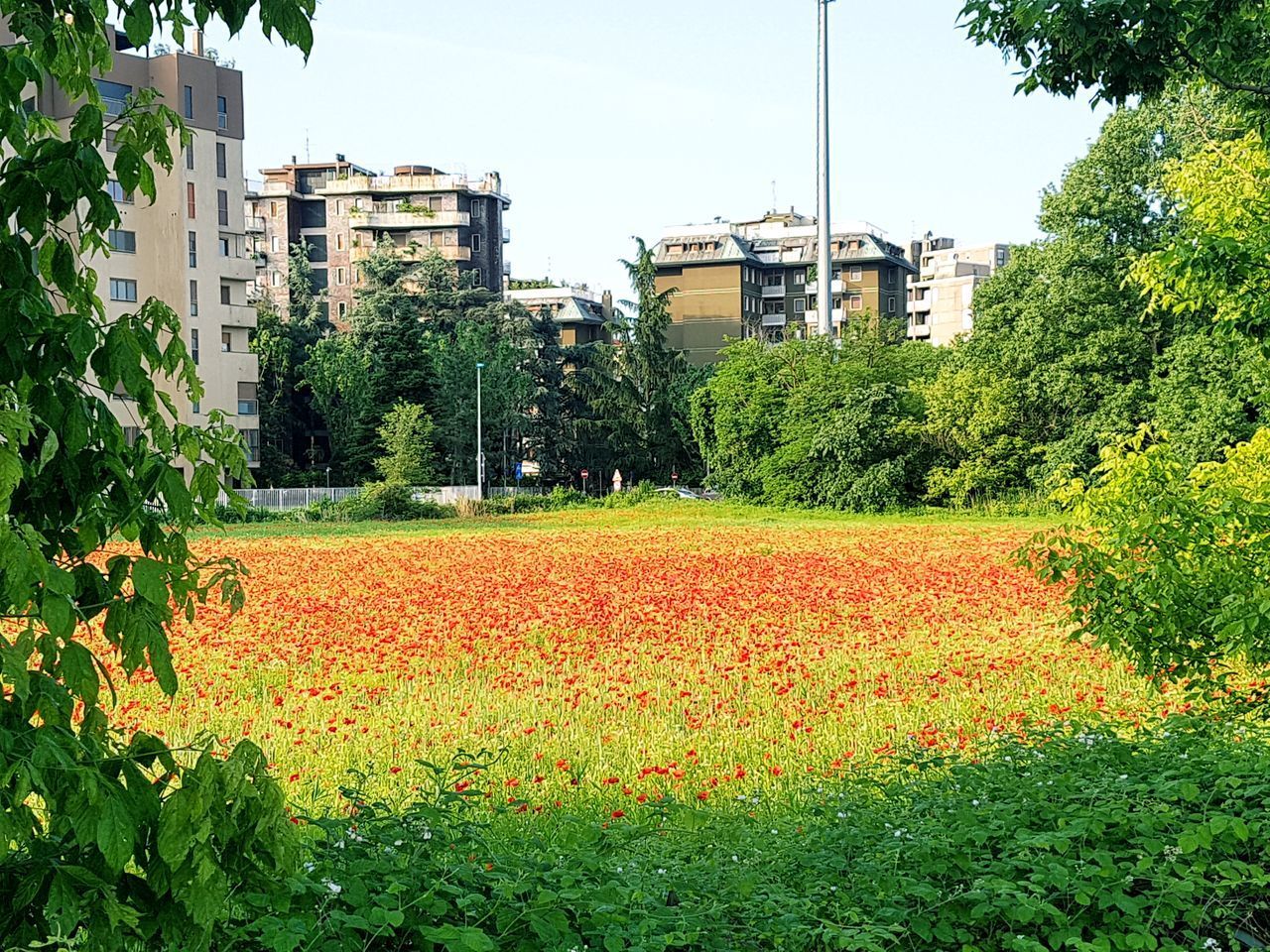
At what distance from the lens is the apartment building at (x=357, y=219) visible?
280 ft

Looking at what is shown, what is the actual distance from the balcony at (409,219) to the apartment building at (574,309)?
352 inches

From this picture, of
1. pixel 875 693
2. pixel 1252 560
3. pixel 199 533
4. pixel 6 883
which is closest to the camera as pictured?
pixel 6 883

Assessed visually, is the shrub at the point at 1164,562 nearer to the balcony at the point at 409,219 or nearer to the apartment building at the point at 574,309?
the balcony at the point at 409,219

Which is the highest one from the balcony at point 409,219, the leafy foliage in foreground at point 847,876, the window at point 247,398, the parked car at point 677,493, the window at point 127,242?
the balcony at point 409,219

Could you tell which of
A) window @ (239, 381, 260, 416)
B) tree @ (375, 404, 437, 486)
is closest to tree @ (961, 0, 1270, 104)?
tree @ (375, 404, 437, 486)

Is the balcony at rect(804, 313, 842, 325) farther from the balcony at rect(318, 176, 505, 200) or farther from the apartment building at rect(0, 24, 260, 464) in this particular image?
the apartment building at rect(0, 24, 260, 464)

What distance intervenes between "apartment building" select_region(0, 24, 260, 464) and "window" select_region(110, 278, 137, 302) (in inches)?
1.6

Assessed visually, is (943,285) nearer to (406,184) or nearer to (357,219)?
(406,184)

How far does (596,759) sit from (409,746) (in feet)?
4.52

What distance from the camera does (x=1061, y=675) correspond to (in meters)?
11.6

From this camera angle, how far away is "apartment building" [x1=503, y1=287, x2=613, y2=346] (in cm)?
9512

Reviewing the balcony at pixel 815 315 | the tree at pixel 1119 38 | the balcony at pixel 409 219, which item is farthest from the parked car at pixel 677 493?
the tree at pixel 1119 38

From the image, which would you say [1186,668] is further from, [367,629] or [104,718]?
[367,629]

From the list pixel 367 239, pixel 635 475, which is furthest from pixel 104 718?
pixel 367 239
